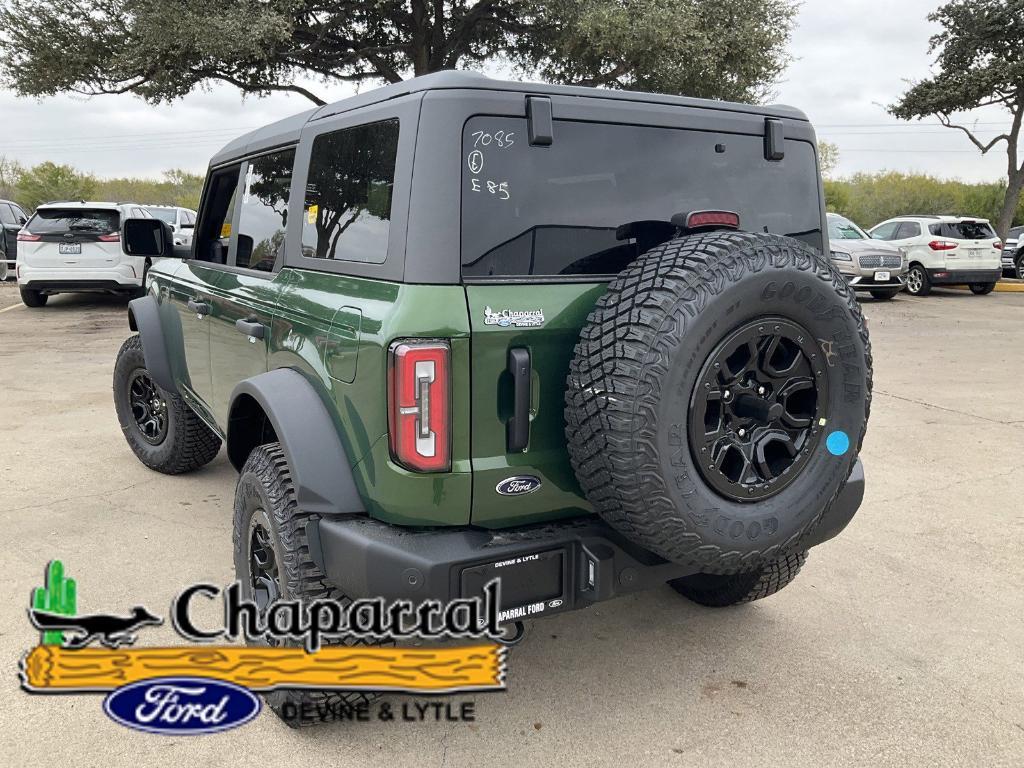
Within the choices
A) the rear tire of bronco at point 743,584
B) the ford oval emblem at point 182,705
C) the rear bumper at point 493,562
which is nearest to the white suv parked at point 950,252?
the rear tire of bronco at point 743,584

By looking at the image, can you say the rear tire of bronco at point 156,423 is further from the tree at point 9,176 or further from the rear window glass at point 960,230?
the tree at point 9,176

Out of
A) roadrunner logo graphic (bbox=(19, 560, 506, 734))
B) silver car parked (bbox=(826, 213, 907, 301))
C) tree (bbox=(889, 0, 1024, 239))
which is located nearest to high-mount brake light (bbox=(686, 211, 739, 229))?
roadrunner logo graphic (bbox=(19, 560, 506, 734))

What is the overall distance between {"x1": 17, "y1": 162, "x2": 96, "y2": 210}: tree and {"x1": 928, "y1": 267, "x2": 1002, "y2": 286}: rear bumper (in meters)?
55.0

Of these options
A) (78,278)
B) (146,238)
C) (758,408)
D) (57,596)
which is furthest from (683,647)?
(78,278)

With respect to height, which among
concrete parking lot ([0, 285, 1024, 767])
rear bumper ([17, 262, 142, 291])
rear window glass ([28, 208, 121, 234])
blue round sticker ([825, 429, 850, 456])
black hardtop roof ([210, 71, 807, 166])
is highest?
rear window glass ([28, 208, 121, 234])

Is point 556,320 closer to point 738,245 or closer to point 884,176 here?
point 738,245

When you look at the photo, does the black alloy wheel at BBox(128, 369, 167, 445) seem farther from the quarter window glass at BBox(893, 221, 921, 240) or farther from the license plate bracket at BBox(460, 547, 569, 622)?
the quarter window glass at BBox(893, 221, 921, 240)

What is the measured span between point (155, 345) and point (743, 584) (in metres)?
3.27

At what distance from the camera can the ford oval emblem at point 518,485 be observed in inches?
91.6

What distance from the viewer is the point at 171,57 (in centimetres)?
1638

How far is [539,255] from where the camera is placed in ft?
7.88

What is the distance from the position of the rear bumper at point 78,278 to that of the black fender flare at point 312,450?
11260mm

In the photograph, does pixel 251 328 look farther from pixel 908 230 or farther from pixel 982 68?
pixel 982 68

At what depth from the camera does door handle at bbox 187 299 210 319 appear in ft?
12.3
